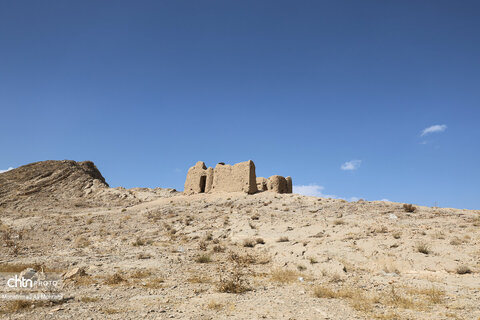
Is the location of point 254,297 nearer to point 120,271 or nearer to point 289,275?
point 289,275

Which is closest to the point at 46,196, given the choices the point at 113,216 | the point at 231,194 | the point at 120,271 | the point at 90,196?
the point at 90,196

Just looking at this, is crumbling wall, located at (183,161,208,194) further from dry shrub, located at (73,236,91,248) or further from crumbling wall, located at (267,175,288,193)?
dry shrub, located at (73,236,91,248)

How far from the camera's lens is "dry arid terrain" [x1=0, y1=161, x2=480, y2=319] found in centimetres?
627

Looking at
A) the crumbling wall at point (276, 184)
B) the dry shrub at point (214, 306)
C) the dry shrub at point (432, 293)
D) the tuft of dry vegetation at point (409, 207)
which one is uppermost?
the crumbling wall at point (276, 184)

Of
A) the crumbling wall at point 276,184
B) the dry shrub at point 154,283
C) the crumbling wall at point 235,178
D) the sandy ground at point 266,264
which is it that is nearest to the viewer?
the sandy ground at point 266,264

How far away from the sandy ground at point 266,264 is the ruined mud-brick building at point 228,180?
513 centimetres

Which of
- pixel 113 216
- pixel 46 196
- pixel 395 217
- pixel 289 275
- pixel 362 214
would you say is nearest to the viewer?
pixel 289 275

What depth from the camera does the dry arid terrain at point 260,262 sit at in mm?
6266

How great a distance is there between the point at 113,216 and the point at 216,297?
20.3 meters

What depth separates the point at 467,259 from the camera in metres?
9.52

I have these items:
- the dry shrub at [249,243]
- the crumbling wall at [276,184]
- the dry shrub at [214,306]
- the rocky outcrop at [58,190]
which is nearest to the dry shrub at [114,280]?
the dry shrub at [214,306]

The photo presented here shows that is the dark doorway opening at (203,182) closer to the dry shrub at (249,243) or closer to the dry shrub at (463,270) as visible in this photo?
the dry shrub at (249,243)

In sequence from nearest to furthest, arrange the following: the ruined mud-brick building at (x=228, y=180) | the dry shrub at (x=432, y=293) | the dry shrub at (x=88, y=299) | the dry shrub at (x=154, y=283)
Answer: the dry shrub at (x=432, y=293)
the dry shrub at (x=88, y=299)
the dry shrub at (x=154, y=283)
the ruined mud-brick building at (x=228, y=180)

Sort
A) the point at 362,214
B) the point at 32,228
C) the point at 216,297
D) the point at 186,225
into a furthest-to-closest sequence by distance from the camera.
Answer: the point at 32,228, the point at 186,225, the point at 362,214, the point at 216,297
